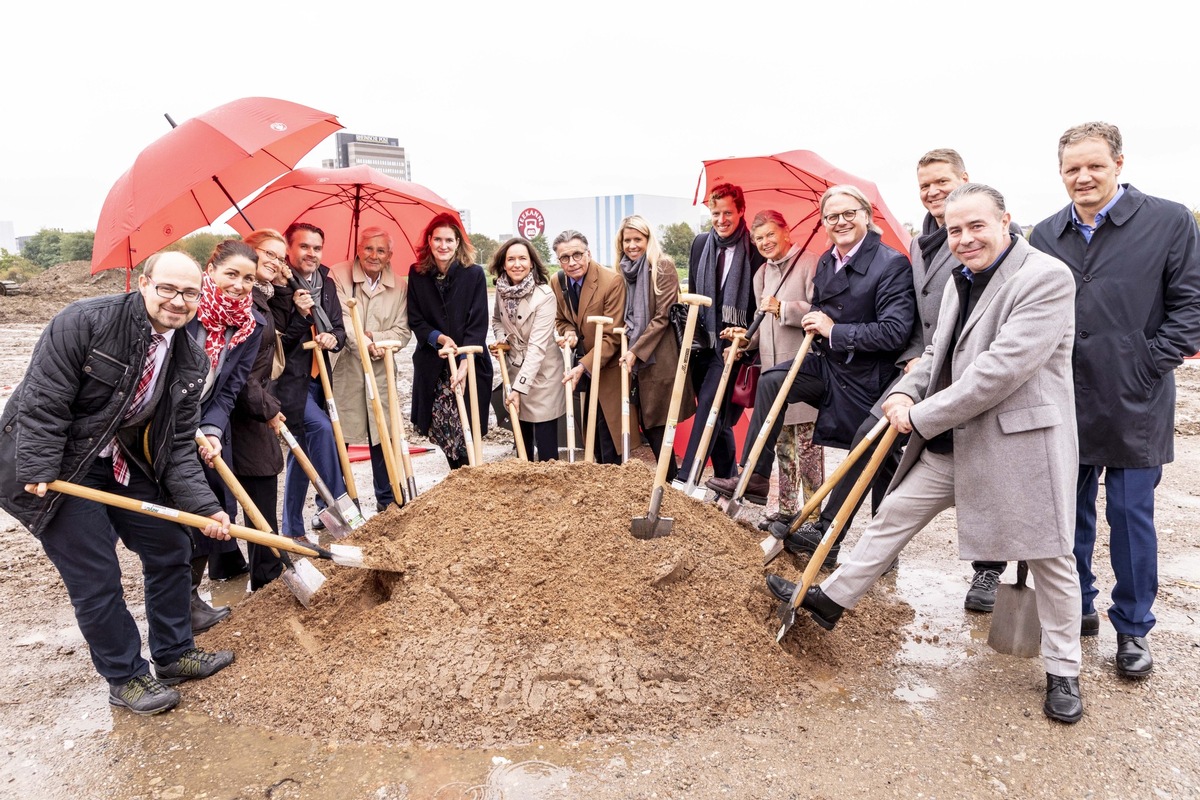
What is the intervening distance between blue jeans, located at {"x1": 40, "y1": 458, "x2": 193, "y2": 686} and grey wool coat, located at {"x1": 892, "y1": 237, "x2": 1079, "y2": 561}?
2957mm

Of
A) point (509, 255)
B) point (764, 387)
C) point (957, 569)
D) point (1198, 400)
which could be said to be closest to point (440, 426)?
point (509, 255)

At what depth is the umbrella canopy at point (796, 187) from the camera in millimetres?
4180

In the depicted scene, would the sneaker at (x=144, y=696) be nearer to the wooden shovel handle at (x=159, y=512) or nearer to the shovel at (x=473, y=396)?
the wooden shovel handle at (x=159, y=512)

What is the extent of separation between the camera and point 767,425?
13.5 feet

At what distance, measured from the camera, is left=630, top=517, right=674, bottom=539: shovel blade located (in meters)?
3.61

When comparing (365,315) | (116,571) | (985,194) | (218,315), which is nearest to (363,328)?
(365,315)

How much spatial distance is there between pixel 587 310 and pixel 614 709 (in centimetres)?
282

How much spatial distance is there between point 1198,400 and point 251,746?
10413 millimetres

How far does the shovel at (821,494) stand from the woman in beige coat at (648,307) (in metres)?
1.12

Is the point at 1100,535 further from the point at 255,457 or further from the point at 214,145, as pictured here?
the point at 214,145

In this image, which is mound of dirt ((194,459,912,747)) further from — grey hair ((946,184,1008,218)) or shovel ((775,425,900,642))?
grey hair ((946,184,1008,218))

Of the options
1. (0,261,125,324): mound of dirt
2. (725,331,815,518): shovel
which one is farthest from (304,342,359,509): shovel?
(0,261,125,324): mound of dirt

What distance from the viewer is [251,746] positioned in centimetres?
279

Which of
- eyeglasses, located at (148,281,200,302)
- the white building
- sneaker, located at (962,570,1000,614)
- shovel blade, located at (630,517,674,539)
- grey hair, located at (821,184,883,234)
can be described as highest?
the white building
